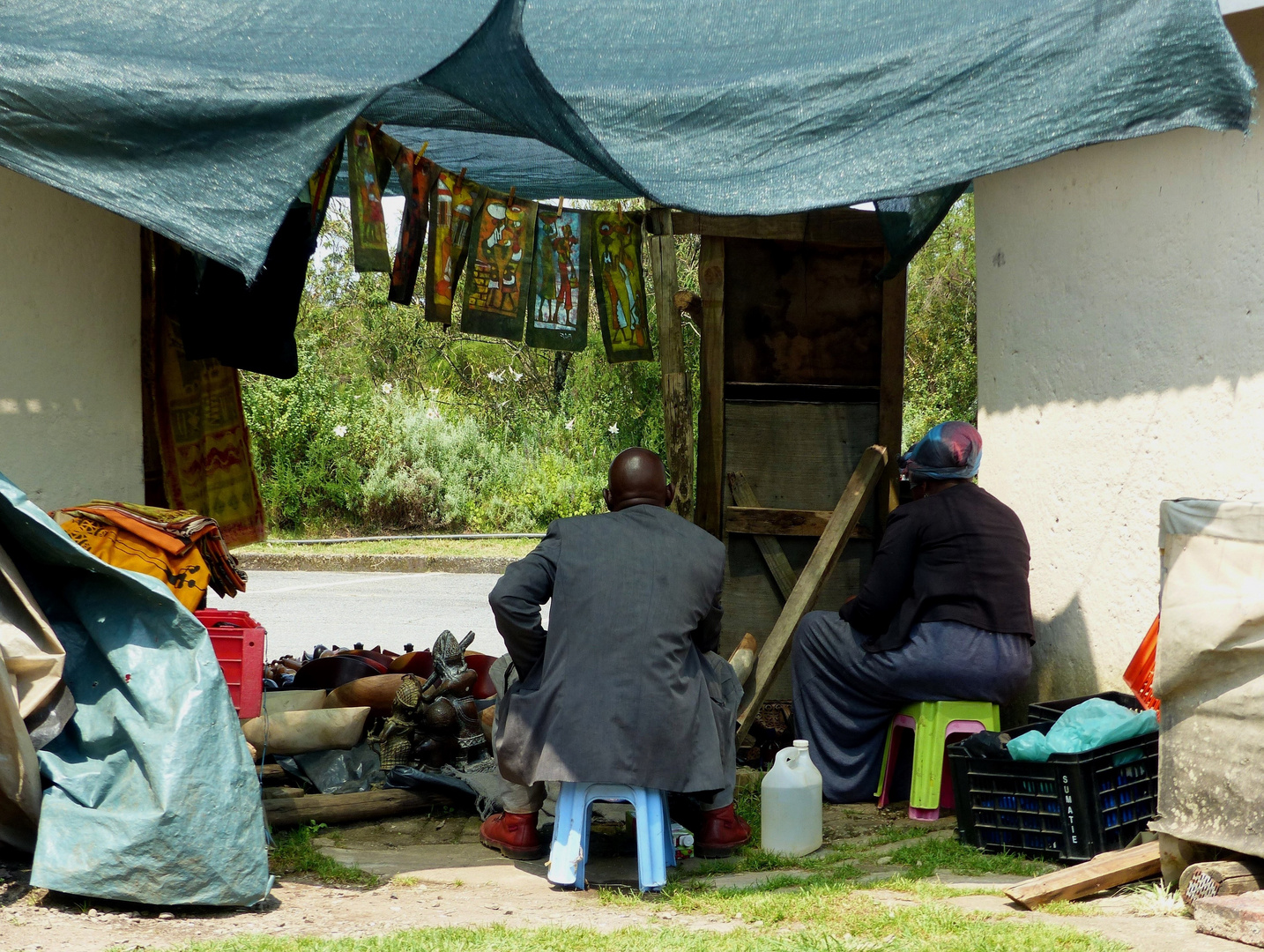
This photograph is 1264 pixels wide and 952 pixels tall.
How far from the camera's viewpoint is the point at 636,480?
4316 millimetres

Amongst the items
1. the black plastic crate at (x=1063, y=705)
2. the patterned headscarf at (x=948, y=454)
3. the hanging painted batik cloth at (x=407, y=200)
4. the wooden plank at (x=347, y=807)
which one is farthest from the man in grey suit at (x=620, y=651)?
the hanging painted batik cloth at (x=407, y=200)

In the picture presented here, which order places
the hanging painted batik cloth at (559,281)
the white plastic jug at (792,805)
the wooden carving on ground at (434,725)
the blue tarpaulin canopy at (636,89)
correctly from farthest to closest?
the hanging painted batik cloth at (559,281) → the wooden carving on ground at (434,725) → the white plastic jug at (792,805) → the blue tarpaulin canopy at (636,89)

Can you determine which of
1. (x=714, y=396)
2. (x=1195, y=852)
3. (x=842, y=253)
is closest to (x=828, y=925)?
(x=1195, y=852)

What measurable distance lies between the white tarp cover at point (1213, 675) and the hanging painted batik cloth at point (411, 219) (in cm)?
339

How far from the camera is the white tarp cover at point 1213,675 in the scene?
342 centimetres

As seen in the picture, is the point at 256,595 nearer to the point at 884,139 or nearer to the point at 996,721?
the point at 996,721

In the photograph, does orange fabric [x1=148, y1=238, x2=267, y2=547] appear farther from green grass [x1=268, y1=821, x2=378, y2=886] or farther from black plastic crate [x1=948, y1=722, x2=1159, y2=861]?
black plastic crate [x1=948, y1=722, x2=1159, y2=861]

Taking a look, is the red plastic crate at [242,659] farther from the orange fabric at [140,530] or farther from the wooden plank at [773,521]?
the wooden plank at [773,521]

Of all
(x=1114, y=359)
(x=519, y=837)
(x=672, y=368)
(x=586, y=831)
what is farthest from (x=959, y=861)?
(x=672, y=368)

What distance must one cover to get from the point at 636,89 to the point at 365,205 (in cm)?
159

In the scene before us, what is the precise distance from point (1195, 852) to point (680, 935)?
149 cm

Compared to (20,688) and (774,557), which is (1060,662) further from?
(20,688)

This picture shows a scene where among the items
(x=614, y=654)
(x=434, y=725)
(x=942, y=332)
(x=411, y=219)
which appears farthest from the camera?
(x=942, y=332)

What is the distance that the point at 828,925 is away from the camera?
3.56m
